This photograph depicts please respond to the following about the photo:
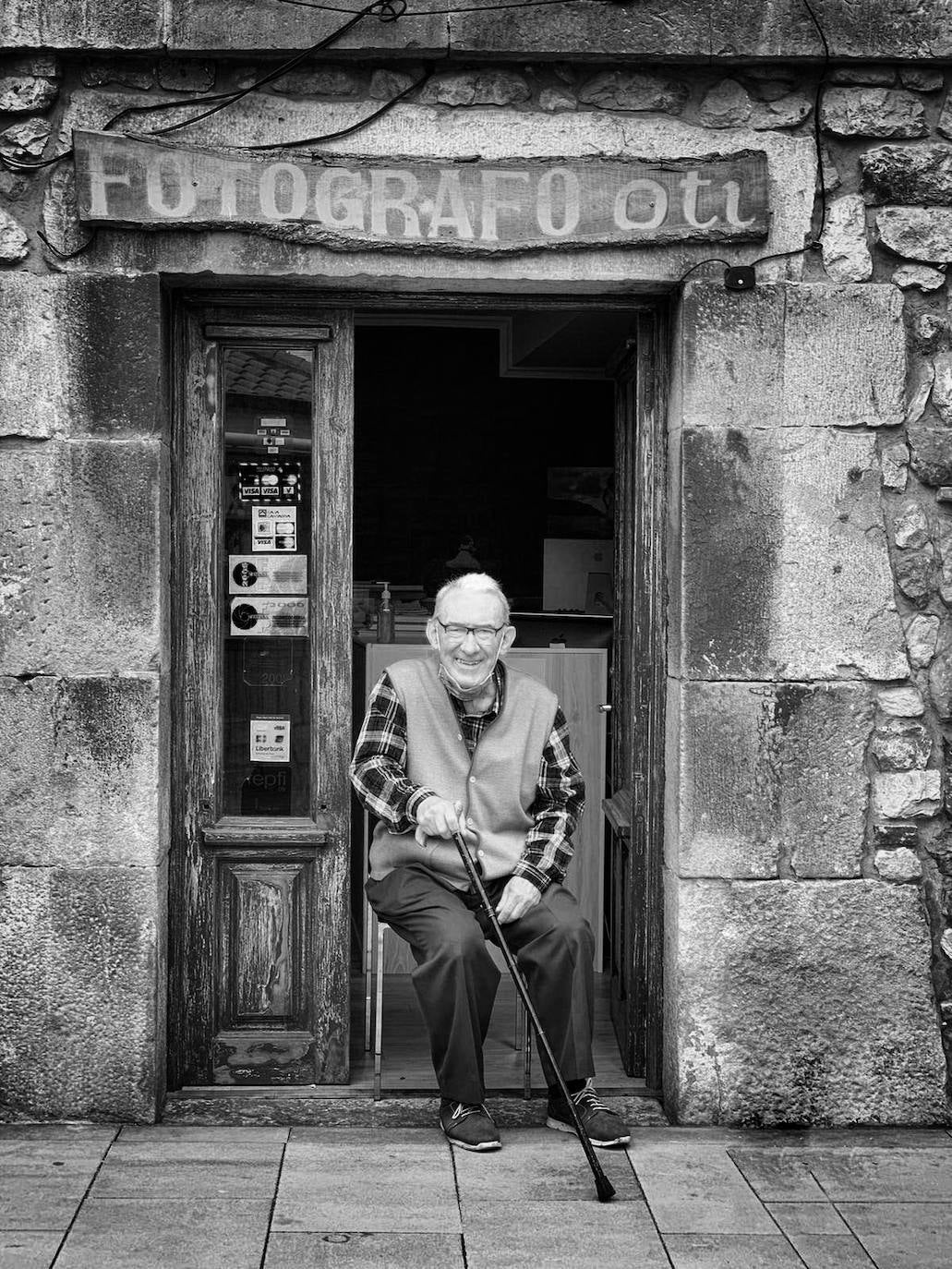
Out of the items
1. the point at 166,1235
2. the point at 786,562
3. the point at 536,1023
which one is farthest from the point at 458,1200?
the point at 786,562

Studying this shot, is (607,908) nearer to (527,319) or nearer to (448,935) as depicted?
(448,935)

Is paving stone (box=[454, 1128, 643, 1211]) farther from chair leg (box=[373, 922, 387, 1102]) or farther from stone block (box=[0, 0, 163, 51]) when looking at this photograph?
stone block (box=[0, 0, 163, 51])

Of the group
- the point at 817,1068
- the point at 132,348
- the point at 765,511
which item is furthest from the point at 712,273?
the point at 817,1068

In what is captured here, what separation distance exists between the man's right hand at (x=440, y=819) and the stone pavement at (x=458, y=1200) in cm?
83

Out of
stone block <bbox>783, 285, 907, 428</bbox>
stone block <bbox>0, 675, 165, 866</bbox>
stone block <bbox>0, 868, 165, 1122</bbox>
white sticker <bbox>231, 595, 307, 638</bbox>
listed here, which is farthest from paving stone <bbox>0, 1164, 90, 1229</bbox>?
stone block <bbox>783, 285, 907, 428</bbox>

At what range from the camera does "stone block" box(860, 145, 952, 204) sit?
12.8ft

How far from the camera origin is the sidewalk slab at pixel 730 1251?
3084 mm

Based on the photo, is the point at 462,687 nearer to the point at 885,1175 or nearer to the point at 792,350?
the point at 792,350

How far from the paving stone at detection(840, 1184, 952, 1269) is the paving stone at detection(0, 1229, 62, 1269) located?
1804 millimetres

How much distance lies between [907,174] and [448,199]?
127 centimetres

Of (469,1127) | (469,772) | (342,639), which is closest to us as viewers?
(469,1127)

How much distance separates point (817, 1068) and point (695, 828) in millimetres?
744

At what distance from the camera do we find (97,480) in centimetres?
386

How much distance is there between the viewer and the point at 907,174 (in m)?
3.91
